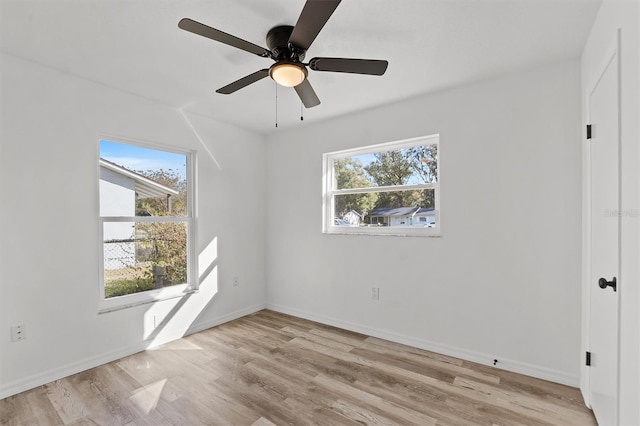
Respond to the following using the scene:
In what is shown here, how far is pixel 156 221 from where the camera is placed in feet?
10.6

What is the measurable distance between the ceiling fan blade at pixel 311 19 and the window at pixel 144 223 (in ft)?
7.39

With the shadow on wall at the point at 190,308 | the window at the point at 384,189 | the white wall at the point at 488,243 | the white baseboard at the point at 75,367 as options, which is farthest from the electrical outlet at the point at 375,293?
the white baseboard at the point at 75,367

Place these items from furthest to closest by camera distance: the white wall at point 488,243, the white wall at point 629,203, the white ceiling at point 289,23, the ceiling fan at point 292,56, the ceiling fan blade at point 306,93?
the white wall at point 488,243
the ceiling fan blade at point 306,93
the white ceiling at point 289,23
the ceiling fan at point 292,56
the white wall at point 629,203

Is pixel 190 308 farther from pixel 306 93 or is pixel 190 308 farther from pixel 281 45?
pixel 281 45

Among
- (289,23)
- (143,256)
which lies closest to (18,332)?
(143,256)

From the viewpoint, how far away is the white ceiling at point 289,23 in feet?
5.78

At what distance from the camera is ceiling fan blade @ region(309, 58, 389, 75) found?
181cm

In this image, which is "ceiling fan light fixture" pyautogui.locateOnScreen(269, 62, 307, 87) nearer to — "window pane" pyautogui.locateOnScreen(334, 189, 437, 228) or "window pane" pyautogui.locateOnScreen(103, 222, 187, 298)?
"window pane" pyautogui.locateOnScreen(334, 189, 437, 228)

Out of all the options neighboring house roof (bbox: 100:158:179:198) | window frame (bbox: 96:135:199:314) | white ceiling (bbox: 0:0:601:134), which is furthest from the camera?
neighboring house roof (bbox: 100:158:179:198)

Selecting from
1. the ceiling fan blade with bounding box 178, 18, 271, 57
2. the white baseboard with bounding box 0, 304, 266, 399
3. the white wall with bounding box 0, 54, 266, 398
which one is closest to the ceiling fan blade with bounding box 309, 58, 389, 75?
the ceiling fan blade with bounding box 178, 18, 271, 57

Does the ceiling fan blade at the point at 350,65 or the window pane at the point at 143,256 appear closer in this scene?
the ceiling fan blade at the point at 350,65

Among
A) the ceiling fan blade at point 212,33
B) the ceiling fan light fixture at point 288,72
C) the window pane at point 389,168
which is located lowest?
the window pane at point 389,168

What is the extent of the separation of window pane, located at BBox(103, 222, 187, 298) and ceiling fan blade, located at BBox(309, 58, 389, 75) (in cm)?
241

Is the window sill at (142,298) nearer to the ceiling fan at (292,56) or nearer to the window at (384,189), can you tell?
the window at (384,189)
